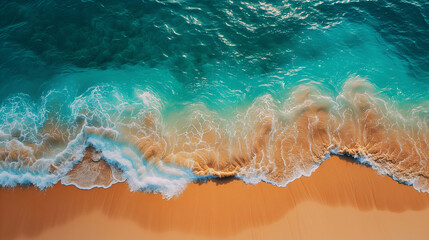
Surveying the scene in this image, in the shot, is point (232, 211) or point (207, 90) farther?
point (207, 90)

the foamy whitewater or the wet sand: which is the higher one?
the foamy whitewater

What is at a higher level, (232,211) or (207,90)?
(207,90)

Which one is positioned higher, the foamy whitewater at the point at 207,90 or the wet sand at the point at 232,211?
the foamy whitewater at the point at 207,90

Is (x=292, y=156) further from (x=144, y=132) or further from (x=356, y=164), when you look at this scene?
(x=144, y=132)

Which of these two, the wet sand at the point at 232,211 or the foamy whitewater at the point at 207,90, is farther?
the foamy whitewater at the point at 207,90

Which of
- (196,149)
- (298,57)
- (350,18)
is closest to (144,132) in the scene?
(196,149)
